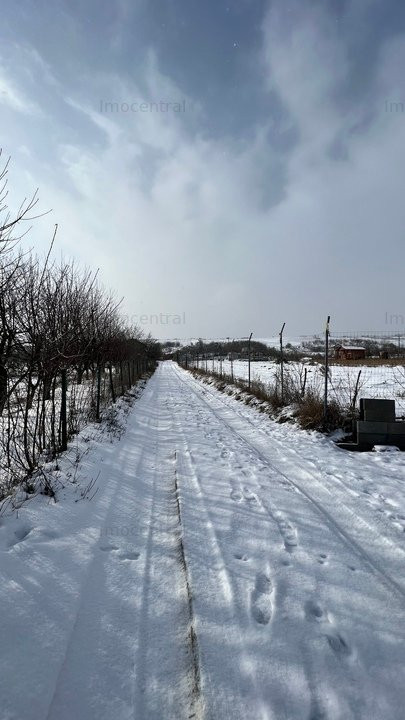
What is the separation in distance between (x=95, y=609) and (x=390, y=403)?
6.11m

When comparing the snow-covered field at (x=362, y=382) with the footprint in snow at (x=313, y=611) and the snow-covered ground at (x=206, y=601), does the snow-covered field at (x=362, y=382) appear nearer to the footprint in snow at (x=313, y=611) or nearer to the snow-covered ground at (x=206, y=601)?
the snow-covered ground at (x=206, y=601)

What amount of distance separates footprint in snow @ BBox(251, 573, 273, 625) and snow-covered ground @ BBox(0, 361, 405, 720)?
13 mm

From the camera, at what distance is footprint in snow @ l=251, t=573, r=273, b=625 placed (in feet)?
7.75

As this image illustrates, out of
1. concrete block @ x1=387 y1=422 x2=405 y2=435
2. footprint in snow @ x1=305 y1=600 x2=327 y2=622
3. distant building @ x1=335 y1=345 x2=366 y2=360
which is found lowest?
footprint in snow @ x1=305 y1=600 x2=327 y2=622

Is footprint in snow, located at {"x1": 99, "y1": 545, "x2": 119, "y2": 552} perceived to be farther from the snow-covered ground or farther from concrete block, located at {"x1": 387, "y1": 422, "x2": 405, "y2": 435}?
concrete block, located at {"x1": 387, "y1": 422, "x2": 405, "y2": 435}

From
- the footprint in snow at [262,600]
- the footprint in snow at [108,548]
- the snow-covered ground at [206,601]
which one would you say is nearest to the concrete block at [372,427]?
the snow-covered ground at [206,601]

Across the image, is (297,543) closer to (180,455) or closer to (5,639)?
(5,639)

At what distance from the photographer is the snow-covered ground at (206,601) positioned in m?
1.83

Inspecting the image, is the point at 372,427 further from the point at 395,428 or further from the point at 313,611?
the point at 313,611

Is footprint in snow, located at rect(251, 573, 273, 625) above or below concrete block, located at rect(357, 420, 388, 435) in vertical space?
below

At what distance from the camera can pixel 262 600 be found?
2525 millimetres

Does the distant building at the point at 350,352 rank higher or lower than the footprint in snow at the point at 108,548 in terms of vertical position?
higher

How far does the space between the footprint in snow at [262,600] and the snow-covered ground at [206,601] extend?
0.01 meters

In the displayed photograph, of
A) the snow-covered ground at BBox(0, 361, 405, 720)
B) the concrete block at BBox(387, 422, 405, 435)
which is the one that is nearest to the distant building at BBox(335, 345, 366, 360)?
the concrete block at BBox(387, 422, 405, 435)
